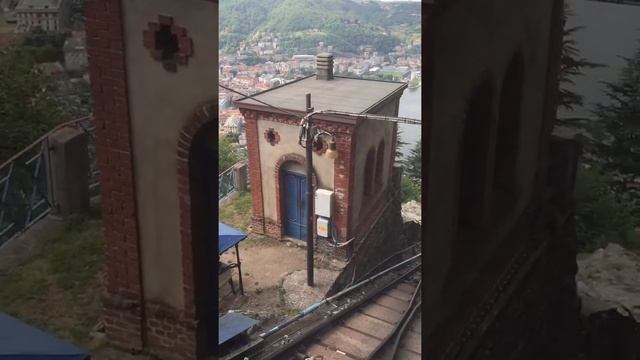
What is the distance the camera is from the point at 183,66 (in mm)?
3375

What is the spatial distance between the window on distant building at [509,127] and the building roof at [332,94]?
1.96 feet

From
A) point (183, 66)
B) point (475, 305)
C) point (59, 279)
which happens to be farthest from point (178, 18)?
point (59, 279)

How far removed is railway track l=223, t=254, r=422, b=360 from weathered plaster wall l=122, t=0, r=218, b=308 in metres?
1.09

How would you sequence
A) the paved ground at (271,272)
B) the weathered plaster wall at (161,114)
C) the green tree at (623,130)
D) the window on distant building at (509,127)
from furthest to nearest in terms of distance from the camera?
the paved ground at (271,272) < the weathered plaster wall at (161,114) < the window on distant building at (509,127) < the green tree at (623,130)

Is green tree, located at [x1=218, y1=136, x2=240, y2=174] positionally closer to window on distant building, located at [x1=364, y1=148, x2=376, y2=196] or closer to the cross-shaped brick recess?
the cross-shaped brick recess

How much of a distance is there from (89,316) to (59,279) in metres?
0.85

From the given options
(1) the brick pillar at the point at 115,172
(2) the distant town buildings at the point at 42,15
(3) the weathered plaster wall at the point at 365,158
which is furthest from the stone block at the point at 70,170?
(3) the weathered plaster wall at the point at 365,158

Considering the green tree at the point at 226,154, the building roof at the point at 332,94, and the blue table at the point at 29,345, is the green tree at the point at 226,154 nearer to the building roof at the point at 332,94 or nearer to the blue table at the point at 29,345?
the building roof at the point at 332,94

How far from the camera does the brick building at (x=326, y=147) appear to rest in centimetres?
305

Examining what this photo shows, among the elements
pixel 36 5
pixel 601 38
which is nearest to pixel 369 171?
pixel 601 38

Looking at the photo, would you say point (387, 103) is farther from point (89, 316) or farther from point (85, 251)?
point (85, 251)

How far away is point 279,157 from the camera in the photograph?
10.6ft

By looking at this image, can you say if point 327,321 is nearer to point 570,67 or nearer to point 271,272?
point 271,272

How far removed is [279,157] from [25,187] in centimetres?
438
